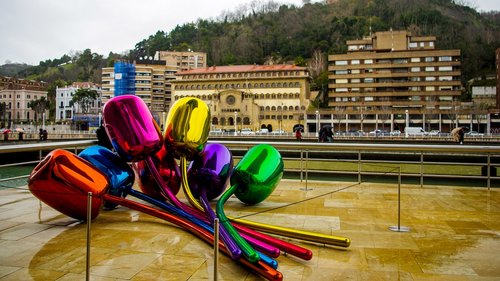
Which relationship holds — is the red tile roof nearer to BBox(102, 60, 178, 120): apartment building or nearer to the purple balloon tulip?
BBox(102, 60, 178, 120): apartment building

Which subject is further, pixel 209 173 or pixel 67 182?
pixel 209 173

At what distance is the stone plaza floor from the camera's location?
3582 millimetres

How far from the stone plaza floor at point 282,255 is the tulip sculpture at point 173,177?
0.16 meters

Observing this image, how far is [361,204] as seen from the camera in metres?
6.57

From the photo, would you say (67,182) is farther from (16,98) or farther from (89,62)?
(89,62)

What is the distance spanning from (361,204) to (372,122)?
2954 inches

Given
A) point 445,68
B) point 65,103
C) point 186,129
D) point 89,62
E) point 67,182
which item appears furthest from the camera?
point 89,62

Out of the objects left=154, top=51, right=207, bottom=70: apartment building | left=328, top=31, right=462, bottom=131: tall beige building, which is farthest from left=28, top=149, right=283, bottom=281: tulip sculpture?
left=154, top=51, right=207, bottom=70: apartment building

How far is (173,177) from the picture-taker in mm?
5887

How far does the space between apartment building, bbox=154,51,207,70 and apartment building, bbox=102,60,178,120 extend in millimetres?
6000

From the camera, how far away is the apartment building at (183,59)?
116944 millimetres

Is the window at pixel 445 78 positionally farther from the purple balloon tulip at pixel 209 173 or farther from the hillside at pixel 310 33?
the purple balloon tulip at pixel 209 173

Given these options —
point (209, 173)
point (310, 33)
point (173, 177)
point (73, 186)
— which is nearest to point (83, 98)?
point (310, 33)

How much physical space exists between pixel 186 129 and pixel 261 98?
85950 mm
